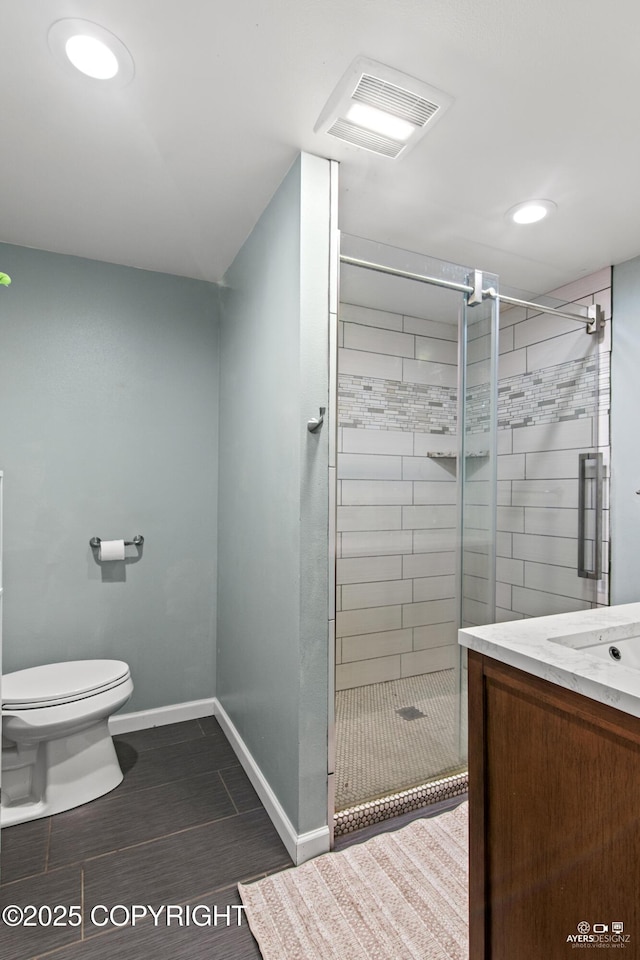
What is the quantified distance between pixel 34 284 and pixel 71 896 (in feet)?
7.96

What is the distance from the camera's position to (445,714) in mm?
1985

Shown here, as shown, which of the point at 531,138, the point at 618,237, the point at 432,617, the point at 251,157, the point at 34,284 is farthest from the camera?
the point at 34,284

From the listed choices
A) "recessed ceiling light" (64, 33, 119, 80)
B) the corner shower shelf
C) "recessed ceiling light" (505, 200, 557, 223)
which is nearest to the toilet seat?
the corner shower shelf

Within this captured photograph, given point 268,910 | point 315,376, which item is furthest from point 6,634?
point 315,376

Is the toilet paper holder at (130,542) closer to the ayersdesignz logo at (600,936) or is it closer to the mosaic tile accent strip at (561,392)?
the mosaic tile accent strip at (561,392)

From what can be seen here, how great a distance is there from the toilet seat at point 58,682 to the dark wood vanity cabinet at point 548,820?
150 cm

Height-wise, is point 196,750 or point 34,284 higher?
point 34,284

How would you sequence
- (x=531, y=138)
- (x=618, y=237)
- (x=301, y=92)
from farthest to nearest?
(x=618, y=237) → (x=531, y=138) → (x=301, y=92)

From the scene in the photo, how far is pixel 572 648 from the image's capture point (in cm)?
115

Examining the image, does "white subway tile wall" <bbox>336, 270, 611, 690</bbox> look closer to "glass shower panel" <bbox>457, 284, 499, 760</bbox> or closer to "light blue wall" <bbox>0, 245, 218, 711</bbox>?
"glass shower panel" <bbox>457, 284, 499, 760</bbox>

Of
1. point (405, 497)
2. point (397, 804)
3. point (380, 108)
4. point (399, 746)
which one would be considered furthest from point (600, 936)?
point (380, 108)

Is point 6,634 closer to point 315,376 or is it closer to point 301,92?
point 315,376

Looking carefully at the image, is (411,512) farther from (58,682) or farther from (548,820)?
(58,682)

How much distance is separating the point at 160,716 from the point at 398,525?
5.46ft
